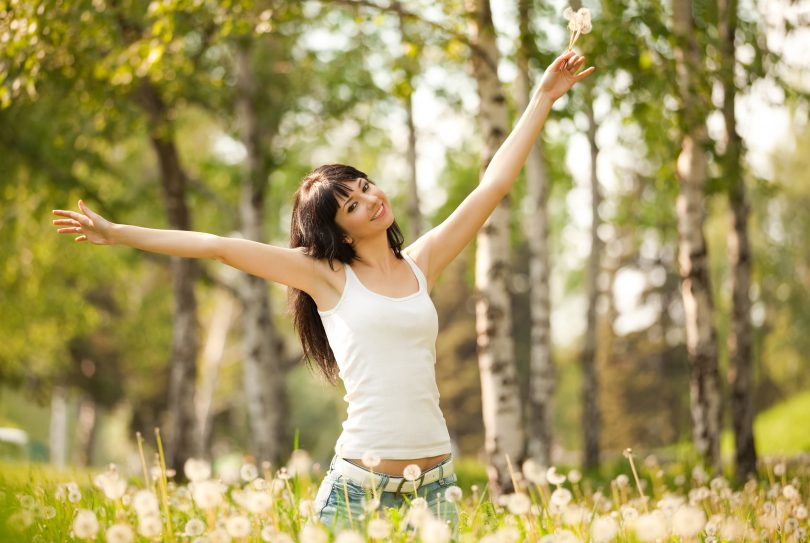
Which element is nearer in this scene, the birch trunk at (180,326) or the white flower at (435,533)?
the white flower at (435,533)

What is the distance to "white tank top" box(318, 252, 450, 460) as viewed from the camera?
3.35 metres

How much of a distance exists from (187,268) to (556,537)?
10.4 m

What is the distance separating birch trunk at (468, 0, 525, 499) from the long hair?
2.67 m

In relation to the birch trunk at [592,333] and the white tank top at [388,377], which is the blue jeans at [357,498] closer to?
the white tank top at [388,377]

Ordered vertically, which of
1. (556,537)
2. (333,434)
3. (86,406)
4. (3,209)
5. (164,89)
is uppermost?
(164,89)

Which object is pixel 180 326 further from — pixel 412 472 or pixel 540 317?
pixel 412 472

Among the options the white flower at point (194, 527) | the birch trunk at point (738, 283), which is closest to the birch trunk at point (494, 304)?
the birch trunk at point (738, 283)

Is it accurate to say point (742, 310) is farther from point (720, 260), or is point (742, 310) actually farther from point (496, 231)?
point (720, 260)

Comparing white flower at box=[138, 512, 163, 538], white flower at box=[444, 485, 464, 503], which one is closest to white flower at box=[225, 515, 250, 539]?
white flower at box=[138, 512, 163, 538]

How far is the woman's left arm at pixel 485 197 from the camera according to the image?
3938 mm

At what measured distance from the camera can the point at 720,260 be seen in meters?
29.2

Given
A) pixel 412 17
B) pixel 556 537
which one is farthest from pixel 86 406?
pixel 556 537

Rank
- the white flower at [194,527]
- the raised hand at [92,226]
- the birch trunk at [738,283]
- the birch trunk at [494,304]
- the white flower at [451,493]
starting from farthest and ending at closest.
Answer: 1. the birch trunk at [738,283]
2. the birch trunk at [494,304]
3. the raised hand at [92,226]
4. the white flower at [451,493]
5. the white flower at [194,527]

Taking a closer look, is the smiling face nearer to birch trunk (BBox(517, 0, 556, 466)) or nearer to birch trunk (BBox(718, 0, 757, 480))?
birch trunk (BBox(718, 0, 757, 480))
